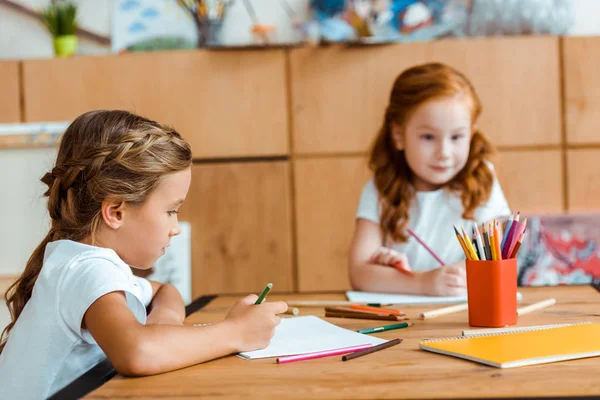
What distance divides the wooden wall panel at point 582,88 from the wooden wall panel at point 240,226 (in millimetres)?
1141

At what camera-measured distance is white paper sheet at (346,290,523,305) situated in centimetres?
135

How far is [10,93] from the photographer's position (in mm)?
2865

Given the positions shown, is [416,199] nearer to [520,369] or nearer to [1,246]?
[520,369]

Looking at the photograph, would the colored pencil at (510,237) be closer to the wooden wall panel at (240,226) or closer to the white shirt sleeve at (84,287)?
the white shirt sleeve at (84,287)

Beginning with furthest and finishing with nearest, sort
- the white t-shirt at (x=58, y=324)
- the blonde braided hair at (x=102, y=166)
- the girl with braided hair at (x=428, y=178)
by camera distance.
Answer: the girl with braided hair at (x=428, y=178) < the blonde braided hair at (x=102, y=166) < the white t-shirt at (x=58, y=324)

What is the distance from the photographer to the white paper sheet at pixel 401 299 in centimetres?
135

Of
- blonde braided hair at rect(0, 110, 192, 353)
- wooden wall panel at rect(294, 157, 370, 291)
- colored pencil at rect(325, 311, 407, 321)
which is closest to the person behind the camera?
blonde braided hair at rect(0, 110, 192, 353)

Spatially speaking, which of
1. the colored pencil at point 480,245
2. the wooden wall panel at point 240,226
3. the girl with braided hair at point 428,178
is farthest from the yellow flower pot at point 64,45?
the colored pencil at point 480,245

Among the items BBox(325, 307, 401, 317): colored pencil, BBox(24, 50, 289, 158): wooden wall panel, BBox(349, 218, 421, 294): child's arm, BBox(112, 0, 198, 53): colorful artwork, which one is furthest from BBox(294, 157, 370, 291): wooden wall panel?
BBox(325, 307, 401, 317): colored pencil

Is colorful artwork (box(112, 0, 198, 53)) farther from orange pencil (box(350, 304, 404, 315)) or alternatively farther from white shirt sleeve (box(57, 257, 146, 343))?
white shirt sleeve (box(57, 257, 146, 343))

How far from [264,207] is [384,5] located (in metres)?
0.96

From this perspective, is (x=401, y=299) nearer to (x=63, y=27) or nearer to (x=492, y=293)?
(x=492, y=293)

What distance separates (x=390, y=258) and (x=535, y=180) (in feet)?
4.59

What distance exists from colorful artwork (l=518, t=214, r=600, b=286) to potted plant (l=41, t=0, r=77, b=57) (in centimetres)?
202
